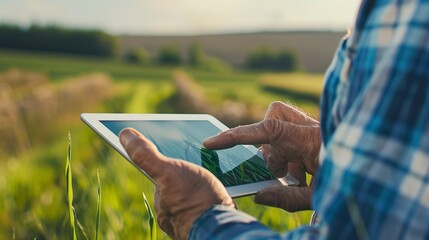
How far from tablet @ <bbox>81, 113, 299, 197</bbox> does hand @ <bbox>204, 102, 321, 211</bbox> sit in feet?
0.07

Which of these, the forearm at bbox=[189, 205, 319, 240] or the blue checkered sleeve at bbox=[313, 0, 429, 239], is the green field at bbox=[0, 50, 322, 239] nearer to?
the forearm at bbox=[189, 205, 319, 240]

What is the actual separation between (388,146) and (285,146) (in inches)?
24.1

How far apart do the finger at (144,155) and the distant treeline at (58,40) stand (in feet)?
93.7

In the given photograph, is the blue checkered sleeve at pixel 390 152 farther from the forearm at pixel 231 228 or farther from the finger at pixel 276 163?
the finger at pixel 276 163

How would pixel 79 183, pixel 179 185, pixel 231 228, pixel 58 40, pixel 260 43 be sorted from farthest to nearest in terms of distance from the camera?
pixel 58 40
pixel 260 43
pixel 79 183
pixel 179 185
pixel 231 228

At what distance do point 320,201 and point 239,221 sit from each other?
0.51ft

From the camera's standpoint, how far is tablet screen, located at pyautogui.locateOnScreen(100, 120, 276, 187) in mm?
1099

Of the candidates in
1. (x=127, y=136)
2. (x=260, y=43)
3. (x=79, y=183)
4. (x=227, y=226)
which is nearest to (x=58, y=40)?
(x=260, y=43)

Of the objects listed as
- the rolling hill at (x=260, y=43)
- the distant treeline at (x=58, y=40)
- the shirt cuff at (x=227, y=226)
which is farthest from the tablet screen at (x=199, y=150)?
the distant treeline at (x=58, y=40)

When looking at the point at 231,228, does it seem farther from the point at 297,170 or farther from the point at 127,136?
the point at 297,170

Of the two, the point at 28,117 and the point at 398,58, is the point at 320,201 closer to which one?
the point at 398,58

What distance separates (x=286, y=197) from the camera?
1173 mm

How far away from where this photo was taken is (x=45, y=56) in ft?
99.5

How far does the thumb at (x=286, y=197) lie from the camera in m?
1.15
